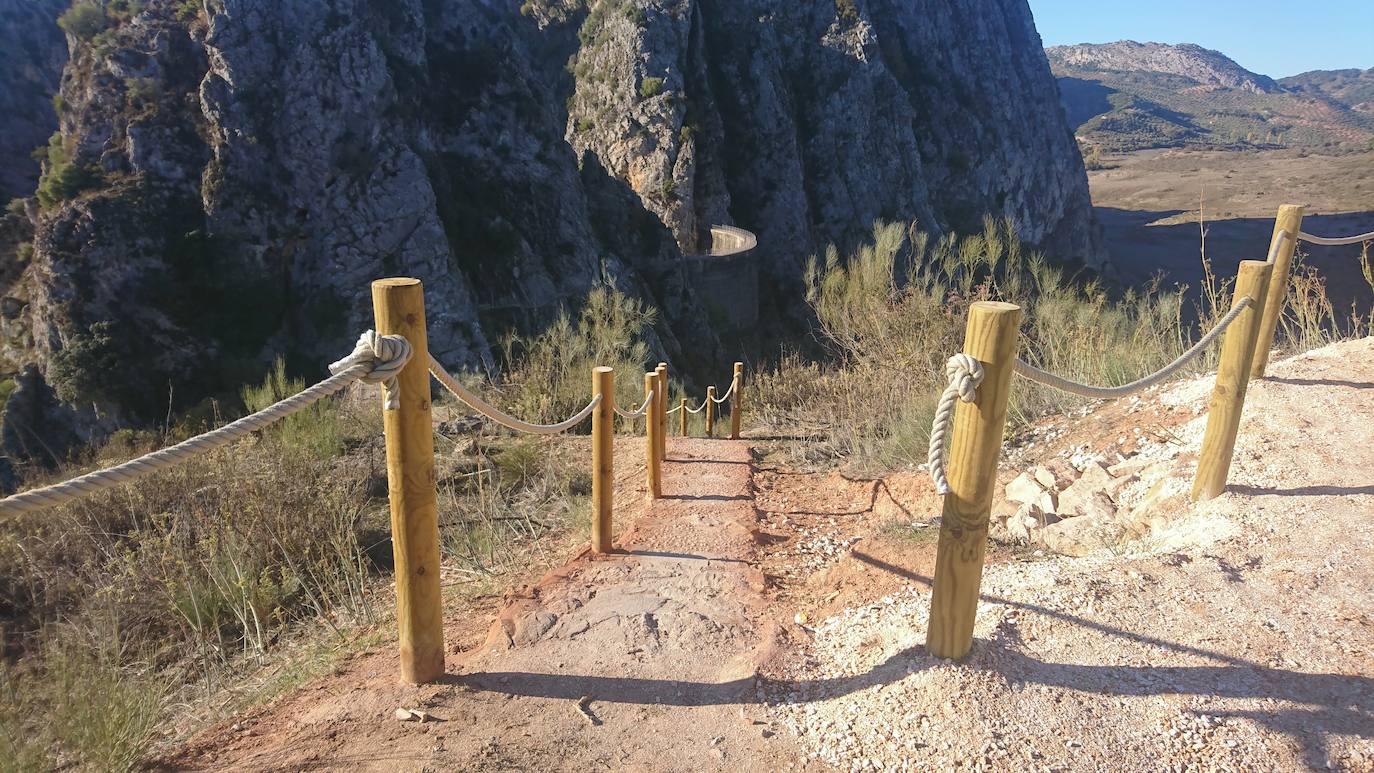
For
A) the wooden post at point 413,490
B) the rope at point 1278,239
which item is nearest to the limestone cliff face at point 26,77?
the wooden post at point 413,490

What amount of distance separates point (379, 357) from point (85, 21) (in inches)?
900

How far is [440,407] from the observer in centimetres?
910

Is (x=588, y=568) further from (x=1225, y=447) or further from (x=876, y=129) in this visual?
(x=876, y=129)

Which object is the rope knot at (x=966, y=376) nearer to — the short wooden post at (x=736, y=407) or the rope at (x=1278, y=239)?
the rope at (x=1278, y=239)

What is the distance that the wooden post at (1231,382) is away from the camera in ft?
10.6

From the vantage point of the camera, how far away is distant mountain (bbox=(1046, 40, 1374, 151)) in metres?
96.7

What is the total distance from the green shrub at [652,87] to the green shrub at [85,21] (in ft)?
56.6

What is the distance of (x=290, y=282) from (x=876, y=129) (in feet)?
89.7

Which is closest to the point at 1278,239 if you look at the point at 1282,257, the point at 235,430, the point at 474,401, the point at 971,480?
the point at 1282,257

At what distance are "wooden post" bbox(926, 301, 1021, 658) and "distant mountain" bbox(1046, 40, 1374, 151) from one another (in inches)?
2986

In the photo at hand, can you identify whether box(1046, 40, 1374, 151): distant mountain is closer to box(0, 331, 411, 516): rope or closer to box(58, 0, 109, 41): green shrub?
box(58, 0, 109, 41): green shrub

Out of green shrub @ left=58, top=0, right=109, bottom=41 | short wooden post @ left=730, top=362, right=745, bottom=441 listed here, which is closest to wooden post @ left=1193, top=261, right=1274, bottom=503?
short wooden post @ left=730, top=362, right=745, bottom=441

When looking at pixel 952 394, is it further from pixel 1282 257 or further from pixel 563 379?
pixel 563 379

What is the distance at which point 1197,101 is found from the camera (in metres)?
126
